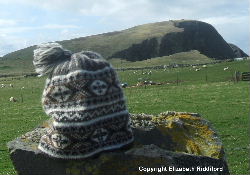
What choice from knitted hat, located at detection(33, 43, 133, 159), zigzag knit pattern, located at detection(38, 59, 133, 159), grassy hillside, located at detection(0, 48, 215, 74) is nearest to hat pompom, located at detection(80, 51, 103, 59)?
knitted hat, located at detection(33, 43, 133, 159)

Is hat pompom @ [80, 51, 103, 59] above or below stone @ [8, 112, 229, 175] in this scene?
above

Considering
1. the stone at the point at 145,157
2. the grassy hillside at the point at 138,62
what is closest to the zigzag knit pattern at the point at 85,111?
the stone at the point at 145,157

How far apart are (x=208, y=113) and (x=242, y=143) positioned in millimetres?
9699

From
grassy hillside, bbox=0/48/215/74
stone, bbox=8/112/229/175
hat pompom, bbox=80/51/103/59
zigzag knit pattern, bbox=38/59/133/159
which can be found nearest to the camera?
zigzag knit pattern, bbox=38/59/133/159

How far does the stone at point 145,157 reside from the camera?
666cm

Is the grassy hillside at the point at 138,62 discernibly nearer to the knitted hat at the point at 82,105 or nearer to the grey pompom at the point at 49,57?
the grey pompom at the point at 49,57

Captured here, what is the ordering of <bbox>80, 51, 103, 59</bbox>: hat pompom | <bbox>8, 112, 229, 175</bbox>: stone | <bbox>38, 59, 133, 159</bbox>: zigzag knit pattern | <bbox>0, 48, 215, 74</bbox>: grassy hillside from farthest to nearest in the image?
<bbox>0, 48, 215, 74</bbox>: grassy hillside
<bbox>80, 51, 103, 59</bbox>: hat pompom
<bbox>8, 112, 229, 175</bbox>: stone
<bbox>38, 59, 133, 159</bbox>: zigzag knit pattern

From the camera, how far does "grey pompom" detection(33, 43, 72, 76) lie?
22.5 ft

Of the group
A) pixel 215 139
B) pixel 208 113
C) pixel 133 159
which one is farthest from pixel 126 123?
pixel 208 113

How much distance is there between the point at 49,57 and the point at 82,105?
95 cm

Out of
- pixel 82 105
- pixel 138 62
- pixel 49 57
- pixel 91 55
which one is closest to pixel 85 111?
pixel 82 105

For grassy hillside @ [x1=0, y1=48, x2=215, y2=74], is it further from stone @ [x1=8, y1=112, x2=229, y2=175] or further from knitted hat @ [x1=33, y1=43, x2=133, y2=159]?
knitted hat @ [x1=33, y1=43, x2=133, y2=159]

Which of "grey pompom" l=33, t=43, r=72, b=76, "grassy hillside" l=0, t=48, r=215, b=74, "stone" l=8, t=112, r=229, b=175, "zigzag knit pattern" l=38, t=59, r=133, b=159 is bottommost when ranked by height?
"grassy hillside" l=0, t=48, r=215, b=74

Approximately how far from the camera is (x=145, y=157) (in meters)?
6.71
